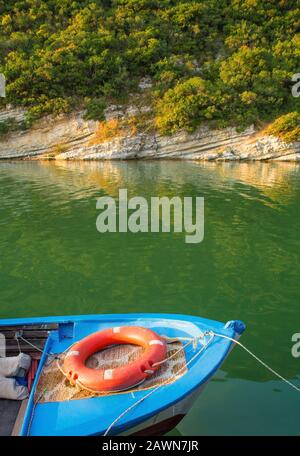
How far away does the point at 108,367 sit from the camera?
6.09 m

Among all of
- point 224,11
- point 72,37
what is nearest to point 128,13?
point 72,37

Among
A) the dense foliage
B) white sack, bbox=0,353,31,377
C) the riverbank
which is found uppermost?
the dense foliage

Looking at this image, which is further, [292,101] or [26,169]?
[292,101]

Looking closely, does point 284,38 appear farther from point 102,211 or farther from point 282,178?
point 102,211

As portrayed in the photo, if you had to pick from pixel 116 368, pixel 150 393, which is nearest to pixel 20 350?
pixel 116 368

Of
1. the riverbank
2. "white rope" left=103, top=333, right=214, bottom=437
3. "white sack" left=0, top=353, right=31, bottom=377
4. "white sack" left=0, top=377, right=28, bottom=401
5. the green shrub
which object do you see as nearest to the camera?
"white rope" left=103, top=333, right=214, bottom=437

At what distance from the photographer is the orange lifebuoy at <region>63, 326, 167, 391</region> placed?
545 centimetres

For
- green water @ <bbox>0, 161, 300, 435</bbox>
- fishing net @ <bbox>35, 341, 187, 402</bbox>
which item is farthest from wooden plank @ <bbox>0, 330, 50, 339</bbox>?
green water @ <bbox>0, 161, 300, 435</bbox>

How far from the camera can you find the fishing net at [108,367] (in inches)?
216

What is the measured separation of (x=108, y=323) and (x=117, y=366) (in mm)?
1160

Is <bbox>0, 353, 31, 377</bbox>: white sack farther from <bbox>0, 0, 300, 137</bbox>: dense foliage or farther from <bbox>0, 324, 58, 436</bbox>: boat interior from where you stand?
<bbox>0, 0, 300, 137</bbox>: dense foliage

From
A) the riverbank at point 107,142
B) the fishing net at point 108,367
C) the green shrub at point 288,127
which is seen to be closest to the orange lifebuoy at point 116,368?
the fishing net at point 108,367

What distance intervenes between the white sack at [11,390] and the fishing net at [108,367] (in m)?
0.22
